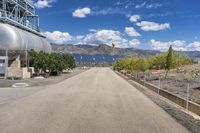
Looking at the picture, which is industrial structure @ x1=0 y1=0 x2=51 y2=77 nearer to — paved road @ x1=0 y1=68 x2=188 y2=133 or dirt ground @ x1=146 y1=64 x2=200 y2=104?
dirt ground @ x1=146 y1=64 x2=200 y2=104

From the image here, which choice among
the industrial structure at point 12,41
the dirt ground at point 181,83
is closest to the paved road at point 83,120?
the dirt ground at point 181,83

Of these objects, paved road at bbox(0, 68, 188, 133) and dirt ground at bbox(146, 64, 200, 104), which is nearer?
paved road at bbox(0, 68, 188, 133)

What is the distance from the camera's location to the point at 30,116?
12258mm

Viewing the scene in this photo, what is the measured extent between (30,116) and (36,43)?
147ft

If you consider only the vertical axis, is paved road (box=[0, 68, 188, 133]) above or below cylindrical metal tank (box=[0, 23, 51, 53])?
below

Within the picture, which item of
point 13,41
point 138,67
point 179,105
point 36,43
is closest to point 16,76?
point 13,41

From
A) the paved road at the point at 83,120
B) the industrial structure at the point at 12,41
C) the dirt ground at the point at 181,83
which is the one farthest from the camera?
the industrial structure at the point at 12,41

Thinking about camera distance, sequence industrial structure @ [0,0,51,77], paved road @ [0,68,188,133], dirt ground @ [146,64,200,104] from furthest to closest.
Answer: industrial structure @ [0,0,51,77]
dirt ground @ [146,64,200,104]
paved road @ [0,68,188,133]

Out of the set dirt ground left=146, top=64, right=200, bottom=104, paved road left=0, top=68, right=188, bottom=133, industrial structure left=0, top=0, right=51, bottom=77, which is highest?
industrial structure left=0, top=0, right=51, bottom=77

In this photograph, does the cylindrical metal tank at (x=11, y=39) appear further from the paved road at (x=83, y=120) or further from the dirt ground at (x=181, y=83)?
the paved road at (x=83, y=120)

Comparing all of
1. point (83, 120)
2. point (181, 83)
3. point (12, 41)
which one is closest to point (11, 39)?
point (12, 41)

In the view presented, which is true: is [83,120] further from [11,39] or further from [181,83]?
[11,39]

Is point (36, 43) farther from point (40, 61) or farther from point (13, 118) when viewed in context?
point (13, 118)

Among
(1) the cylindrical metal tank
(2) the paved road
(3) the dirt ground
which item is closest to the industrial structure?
(1) the cylindrical metal tank
